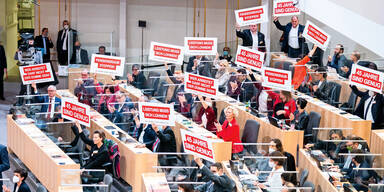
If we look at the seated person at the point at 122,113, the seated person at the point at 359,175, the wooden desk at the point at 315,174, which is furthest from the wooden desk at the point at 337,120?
the seated person at the point at 122,113

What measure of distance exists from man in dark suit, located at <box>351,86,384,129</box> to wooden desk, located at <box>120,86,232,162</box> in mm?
2356

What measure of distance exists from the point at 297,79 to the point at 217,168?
4.40 m

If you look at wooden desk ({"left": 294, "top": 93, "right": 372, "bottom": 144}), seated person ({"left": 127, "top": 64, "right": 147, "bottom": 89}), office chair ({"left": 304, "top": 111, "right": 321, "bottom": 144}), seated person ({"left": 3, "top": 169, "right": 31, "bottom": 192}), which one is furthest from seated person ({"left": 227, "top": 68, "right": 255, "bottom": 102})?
seated person ({"left": 3, "top": 169, "right": 31, "bottom": 192})

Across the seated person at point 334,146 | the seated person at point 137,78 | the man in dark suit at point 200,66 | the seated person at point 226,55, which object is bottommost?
the seated person at point 334,146

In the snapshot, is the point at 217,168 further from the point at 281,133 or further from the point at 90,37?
the point at 90,37

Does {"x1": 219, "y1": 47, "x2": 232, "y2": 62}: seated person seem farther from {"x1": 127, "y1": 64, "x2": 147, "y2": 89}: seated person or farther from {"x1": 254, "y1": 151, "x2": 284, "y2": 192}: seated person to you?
{"x1": 254, "y1": 151, "x2": 284, "y2": 192}: seated person

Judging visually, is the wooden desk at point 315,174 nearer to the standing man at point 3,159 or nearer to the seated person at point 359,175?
the seated person at point 359,175

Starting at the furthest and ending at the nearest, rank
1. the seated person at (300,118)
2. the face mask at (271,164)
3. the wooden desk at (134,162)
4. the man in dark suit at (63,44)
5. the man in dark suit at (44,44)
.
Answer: the man in dark suit at (63,44) → the man in dark suit at (44,44) → the seated person at (300,118) → the wooden desk at (134,162) → the face mask at (271,164)

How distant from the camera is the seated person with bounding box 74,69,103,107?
42.0 feet

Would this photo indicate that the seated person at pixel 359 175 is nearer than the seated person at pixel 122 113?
Yes

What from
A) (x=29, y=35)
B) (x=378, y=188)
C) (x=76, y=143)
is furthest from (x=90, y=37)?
(x=378, y=188)

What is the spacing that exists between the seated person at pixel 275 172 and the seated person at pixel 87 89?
471cm

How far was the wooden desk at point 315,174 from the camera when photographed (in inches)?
346

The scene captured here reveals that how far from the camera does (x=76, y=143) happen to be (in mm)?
11039
